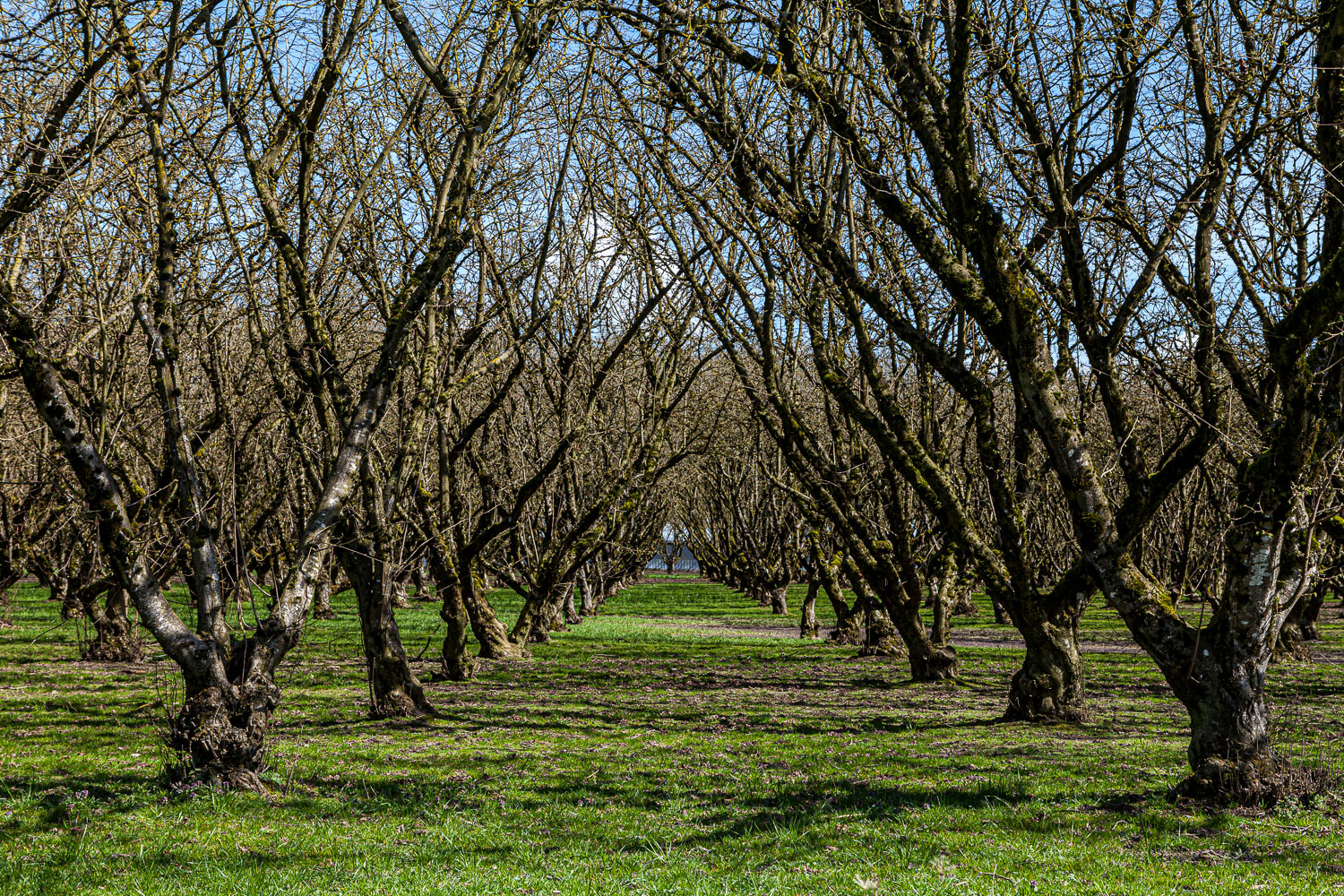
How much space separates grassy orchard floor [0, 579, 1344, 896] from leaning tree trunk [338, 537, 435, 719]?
18.8 inches

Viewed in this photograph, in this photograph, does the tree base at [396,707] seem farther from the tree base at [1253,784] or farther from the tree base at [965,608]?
the tree base at [965,608]

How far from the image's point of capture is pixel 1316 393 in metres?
6.94

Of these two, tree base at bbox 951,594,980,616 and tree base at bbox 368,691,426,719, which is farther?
tree base at bbox 951,594,980,616

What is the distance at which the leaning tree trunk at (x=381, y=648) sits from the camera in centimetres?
1243

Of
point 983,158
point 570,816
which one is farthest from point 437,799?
point 983,158

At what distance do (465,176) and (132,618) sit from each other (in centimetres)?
1763

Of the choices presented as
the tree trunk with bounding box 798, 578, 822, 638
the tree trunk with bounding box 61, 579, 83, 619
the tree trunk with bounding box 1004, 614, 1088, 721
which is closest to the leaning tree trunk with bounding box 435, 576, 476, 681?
the tree trunk with bounding box 61, 579, 83, 619

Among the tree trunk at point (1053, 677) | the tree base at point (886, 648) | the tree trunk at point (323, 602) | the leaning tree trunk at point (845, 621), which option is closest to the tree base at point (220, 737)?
the tree trunk at point (1053, 677)

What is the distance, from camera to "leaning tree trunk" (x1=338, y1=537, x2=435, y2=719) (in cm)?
1243

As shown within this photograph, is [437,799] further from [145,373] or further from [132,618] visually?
[132,618]

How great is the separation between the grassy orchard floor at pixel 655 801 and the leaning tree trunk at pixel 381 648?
1.57 feet

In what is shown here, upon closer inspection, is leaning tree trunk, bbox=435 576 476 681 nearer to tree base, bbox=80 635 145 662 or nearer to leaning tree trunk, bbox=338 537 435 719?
leaning tree trunk, bbox=338 537 435 719

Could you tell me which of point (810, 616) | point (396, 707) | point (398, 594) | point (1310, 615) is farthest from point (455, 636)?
point (1310, 615)

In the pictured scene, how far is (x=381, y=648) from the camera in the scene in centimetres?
1275
